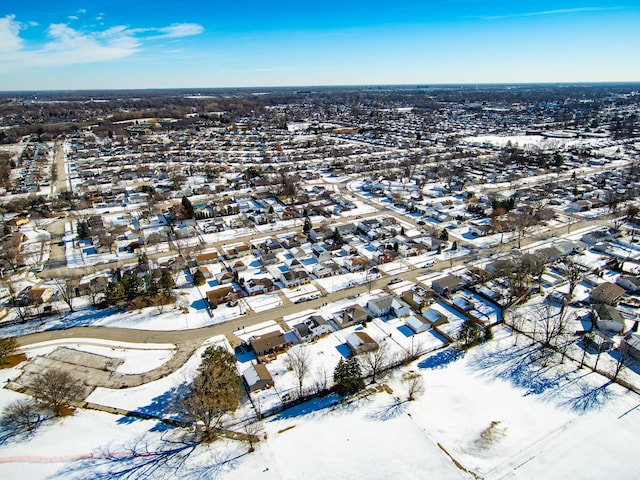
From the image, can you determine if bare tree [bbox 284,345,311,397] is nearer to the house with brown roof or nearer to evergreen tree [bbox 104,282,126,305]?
evergreen tree [bbox 104,282,126,305]

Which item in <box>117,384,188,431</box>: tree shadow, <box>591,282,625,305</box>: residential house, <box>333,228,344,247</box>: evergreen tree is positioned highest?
<box>333,228,344,247</box>: evergreen tree

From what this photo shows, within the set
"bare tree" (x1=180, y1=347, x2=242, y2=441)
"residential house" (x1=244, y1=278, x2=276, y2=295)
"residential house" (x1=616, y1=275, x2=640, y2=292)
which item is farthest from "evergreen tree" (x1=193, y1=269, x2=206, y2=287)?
"residential house" (x1=616, y1=275, x2=640, y2=292)

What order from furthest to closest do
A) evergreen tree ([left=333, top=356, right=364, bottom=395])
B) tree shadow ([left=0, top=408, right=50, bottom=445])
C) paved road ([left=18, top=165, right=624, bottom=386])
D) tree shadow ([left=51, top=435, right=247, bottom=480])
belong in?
paved road ([left=18, top=165, right=624, bottom=386])
evergreen tree ([left=333, top=356, right=364, bottom=395])
tree shadow ([left=0, top=408, right=50, bottom=445])
tree shadow ([left=51, top=435, right=247, bottom=480])

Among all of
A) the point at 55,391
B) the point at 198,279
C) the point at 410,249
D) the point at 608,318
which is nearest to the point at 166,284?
the point at 198,279

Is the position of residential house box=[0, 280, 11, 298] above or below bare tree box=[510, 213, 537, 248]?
below

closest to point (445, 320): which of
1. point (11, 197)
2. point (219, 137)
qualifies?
point (11, 197)

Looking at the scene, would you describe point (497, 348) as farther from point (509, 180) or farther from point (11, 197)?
point (11, 197)

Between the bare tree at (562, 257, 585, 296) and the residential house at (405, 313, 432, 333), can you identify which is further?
the bare tree at (562, 257, 585, 296)
